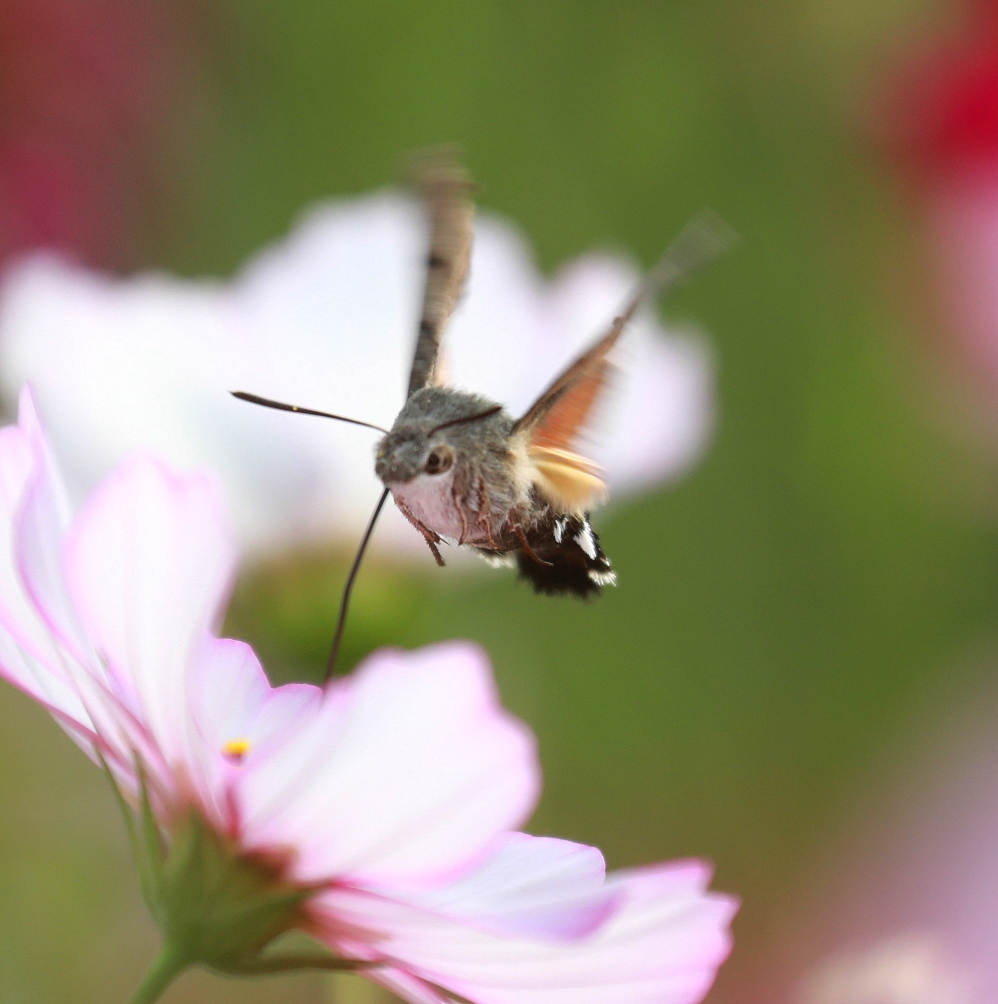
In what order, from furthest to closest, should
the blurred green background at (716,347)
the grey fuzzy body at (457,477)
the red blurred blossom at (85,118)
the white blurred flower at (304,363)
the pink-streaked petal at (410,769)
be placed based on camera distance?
the blurred green background at (716,347) → the red blurred blossom at (85,118) → the white blurred flower at (304,363) → the grey fuzzy body at (457,477) → the pink-streaked petal at (410,769)

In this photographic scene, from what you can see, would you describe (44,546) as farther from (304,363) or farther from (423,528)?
(304,363)

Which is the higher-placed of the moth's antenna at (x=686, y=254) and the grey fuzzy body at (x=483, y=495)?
the moth's antenna at (x=686, y=254)

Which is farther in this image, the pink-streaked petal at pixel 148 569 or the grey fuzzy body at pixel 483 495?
the grey fuzzy body at pixel 483 495

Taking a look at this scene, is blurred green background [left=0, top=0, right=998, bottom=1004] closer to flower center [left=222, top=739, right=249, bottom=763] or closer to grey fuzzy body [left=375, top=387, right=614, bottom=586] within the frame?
grey fuzzy body [left=375, top=387, right=614, bottom=586]

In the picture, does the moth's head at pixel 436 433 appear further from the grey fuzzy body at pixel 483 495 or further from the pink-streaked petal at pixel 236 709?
the pink-streaked petal at pixel 236 709

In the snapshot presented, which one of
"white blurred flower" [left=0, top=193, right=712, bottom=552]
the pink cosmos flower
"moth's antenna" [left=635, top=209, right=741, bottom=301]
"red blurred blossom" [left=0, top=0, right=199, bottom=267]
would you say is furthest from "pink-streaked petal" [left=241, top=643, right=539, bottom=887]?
"red blurred blossom" [left=0, top=0, right=199, bottom=267]

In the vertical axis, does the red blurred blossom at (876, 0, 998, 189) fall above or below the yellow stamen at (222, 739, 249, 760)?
→ above

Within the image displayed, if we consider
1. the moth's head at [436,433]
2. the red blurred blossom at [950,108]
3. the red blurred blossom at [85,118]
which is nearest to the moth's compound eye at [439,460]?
the moth's head at [436,433]
